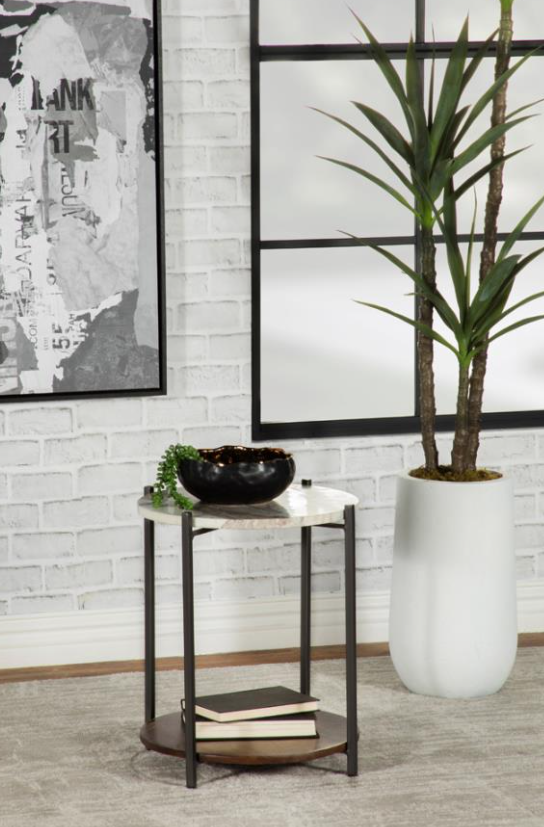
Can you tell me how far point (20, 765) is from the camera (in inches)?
111

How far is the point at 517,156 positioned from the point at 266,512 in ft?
6.30

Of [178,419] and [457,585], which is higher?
[178,419]

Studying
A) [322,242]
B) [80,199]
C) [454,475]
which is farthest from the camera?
[322,242]

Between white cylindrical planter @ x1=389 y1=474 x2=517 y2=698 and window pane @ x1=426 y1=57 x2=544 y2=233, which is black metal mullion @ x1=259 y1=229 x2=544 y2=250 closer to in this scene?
window pane @ x1=426 y1=57 x2=544 y2=233

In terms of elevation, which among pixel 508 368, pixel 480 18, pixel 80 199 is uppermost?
pixel 480 18

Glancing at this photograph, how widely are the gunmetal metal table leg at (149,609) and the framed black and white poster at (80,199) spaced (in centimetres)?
79

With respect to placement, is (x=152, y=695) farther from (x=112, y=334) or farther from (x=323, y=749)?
(x=112, y=334)

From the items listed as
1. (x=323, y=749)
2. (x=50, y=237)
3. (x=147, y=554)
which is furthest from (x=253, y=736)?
(x=50, y=237)

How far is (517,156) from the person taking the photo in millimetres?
4039

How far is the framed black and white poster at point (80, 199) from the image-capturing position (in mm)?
3434

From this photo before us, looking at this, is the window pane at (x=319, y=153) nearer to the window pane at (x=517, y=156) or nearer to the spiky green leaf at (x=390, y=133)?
the window pane at (x=517, y=156)

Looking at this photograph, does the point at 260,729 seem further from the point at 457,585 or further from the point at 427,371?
the point at 427,371

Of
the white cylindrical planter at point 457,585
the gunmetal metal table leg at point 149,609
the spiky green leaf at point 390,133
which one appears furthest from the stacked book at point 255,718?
the spiky green leaf at point 390,133

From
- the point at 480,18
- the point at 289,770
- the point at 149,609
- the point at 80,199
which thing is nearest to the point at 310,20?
the point at 480,18
